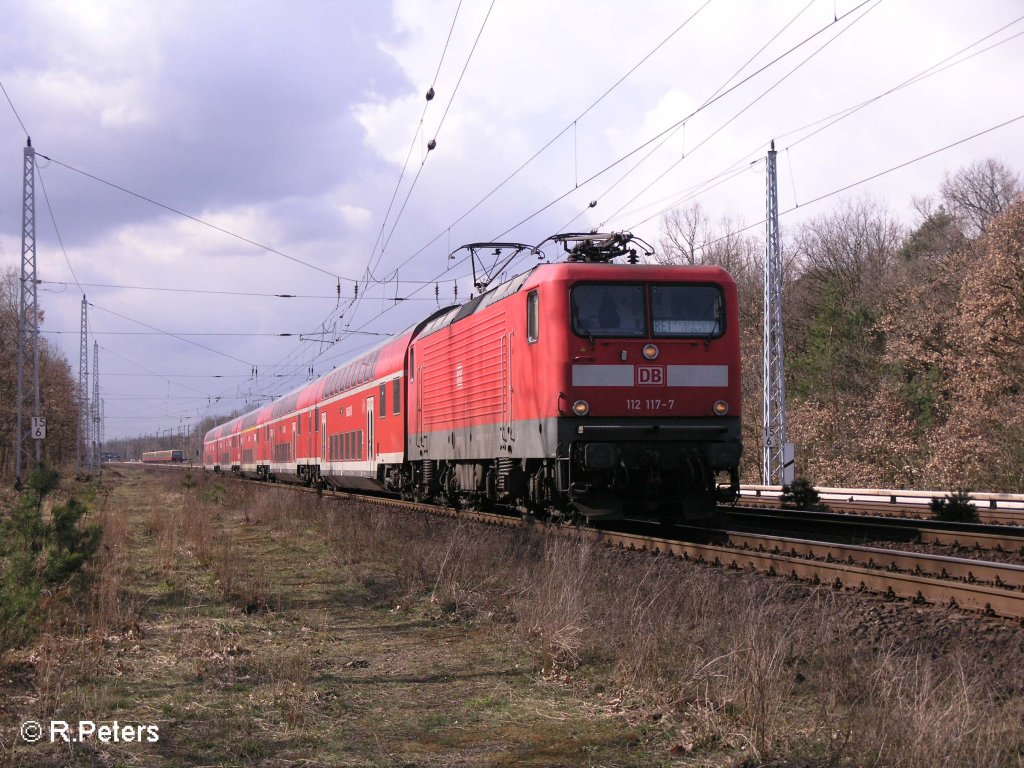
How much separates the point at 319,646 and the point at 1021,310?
24.5 metres

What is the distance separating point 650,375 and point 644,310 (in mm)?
882

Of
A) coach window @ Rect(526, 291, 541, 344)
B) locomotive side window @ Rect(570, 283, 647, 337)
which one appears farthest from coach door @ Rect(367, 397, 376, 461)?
locomotive side window @ Rect(570, 283, 647, 337)

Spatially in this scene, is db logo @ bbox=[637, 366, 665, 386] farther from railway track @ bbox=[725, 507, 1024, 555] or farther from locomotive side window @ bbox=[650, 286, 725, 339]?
railway track @ bbox=[725, 507, 1024, 555]

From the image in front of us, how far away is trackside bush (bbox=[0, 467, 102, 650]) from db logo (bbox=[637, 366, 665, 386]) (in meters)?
6.47

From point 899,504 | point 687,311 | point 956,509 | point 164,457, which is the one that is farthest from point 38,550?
point 164,457

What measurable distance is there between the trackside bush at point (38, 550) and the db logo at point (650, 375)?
6471 millimetres

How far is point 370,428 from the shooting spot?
80.2 ft

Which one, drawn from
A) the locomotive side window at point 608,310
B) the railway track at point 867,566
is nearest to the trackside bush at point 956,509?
the railway track at point 867,566

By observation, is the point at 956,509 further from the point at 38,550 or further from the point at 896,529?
the point at 38,550

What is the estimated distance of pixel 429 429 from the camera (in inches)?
738

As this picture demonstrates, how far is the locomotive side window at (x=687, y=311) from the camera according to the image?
12.7 metres

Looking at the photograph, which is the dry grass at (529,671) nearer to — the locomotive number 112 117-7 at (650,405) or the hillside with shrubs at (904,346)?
the locomotive number 112 117-7 at (650,405)

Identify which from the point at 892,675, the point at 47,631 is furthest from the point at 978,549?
the point at 47,631

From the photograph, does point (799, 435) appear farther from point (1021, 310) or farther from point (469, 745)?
point (469, 745)
